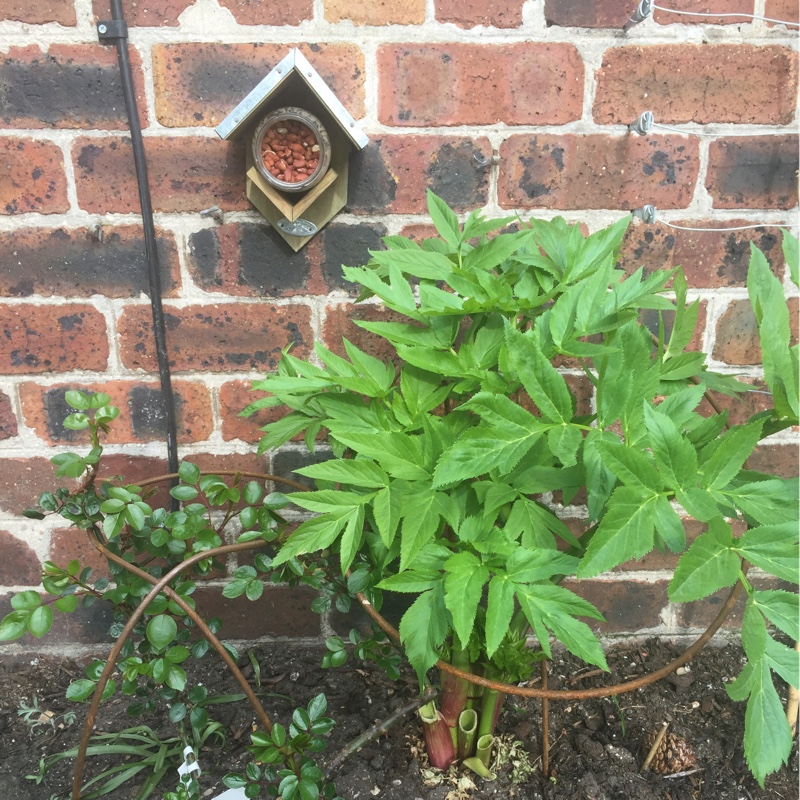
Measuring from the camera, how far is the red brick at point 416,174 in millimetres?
916

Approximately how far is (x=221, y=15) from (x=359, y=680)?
1001 mm

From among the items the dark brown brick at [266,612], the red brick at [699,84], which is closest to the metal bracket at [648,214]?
the red brick at [699,84]

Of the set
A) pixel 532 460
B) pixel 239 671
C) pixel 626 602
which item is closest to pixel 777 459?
pixel 626 602

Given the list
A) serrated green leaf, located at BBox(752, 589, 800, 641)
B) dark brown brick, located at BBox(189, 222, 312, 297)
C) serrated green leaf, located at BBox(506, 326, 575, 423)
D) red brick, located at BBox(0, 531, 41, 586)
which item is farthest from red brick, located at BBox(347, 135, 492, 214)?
red brick, located at BBox(0, 531, 41, 586)

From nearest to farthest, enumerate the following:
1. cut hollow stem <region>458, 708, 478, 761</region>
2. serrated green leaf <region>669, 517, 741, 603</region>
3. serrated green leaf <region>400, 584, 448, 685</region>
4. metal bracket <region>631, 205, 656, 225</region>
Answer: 1. serrated green leaf <region>669, 517, 741, 603</region>
2. serrated green leaf <region>400, 584, 448, 685</region>
3. cut hollow stem <region>458, 708, 478, 761</region>
4. metal bracket <region>631, 205, 656, 225</region>

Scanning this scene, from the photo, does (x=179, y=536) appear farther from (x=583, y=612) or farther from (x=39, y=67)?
(x=39, y=67)

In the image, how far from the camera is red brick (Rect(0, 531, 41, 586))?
1.05 metres

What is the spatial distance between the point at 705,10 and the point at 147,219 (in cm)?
84

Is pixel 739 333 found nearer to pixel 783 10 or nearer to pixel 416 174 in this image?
pixel 783 10

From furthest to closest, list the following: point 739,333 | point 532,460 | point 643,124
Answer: point 739,333, point 643,124, point 532,460

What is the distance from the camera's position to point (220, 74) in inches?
34.6

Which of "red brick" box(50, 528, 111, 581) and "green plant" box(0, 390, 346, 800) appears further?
"red brick" box(50, 528, 111, 581)

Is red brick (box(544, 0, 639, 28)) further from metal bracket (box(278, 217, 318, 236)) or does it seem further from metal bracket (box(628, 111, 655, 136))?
metal bracket (box(278, 217, 318, 236))

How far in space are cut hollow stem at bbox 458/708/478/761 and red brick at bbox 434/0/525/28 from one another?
926mm
